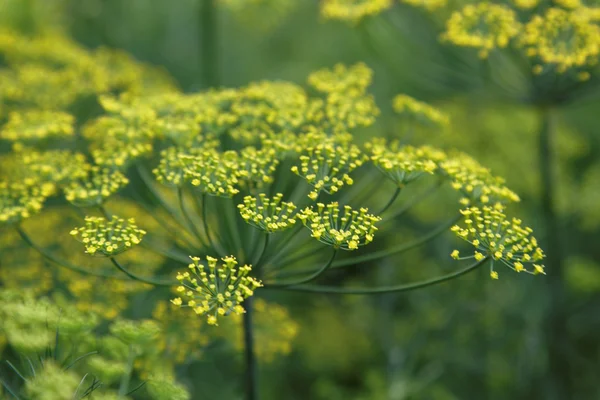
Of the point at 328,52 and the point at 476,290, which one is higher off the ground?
the point at 328,52

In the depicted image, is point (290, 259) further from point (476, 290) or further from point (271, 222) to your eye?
point (476, 290)

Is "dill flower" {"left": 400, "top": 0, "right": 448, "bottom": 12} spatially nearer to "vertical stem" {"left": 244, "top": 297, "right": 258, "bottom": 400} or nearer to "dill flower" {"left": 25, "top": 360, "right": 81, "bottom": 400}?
"vertical stem" {"left": 244, "top": 297, "right": 258, "bottom": 400}

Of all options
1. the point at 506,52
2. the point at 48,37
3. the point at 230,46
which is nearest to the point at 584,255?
the point at 506,52

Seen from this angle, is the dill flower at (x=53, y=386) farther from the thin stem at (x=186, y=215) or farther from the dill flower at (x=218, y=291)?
the thin stem at (x=186, y=215)

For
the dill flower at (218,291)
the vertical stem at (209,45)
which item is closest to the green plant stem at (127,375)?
the dill flower at (218,291)

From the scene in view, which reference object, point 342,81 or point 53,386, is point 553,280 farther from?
point 53,386

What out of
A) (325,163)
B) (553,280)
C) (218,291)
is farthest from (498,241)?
(553,280)
